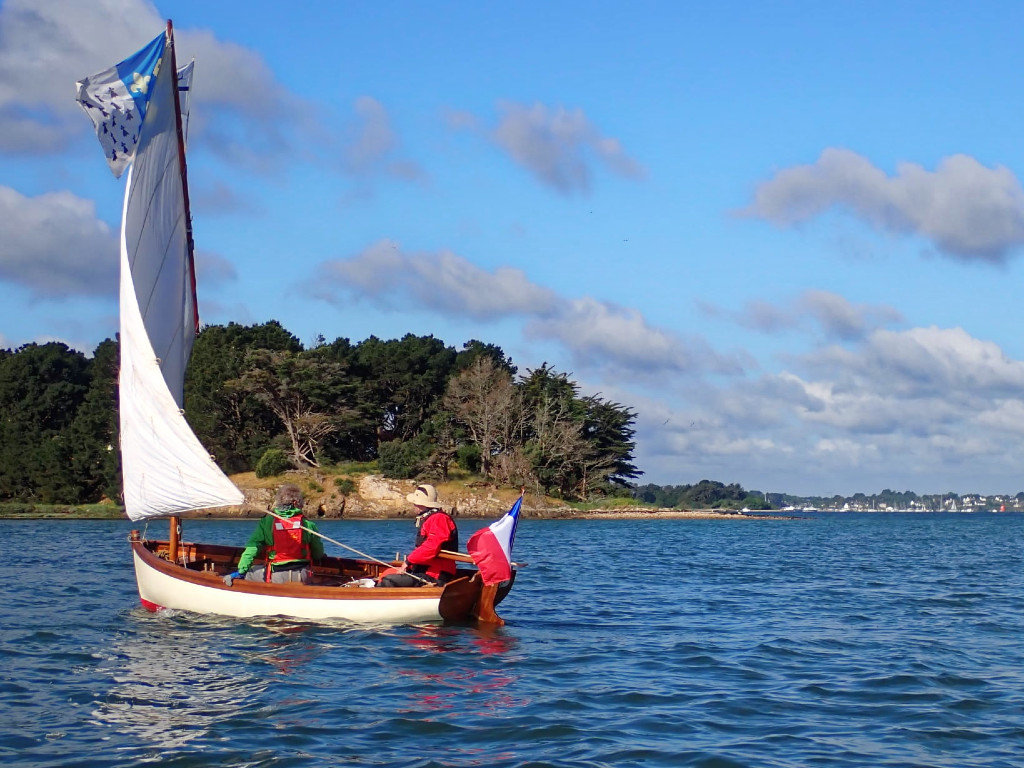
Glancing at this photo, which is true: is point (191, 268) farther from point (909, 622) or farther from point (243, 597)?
point (909, 622)

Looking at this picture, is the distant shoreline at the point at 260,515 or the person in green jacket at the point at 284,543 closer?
the person in green jacket at the point at 284,543

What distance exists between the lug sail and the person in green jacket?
708 millimetres

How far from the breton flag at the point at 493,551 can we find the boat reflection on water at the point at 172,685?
11.6ft

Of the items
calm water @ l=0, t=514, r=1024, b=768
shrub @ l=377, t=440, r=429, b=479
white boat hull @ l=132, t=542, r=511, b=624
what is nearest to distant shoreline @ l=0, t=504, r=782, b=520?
shrub @ l=377, t=440, r=429, b=479

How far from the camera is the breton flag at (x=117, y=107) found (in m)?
16.2

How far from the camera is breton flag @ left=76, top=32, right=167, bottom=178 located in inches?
637

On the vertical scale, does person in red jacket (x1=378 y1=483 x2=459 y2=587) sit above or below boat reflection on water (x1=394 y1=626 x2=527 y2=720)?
above

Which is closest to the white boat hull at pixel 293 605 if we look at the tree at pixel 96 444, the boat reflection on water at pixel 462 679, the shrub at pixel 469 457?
the boat reflection on water at pixel 462 679

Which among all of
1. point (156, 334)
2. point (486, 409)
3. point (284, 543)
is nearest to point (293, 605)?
point (284, 543)

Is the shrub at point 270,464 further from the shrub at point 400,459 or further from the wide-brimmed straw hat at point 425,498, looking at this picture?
the wide-brimmed straw hat at point 425,498

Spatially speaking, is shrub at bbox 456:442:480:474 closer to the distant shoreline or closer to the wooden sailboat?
the distant shoreline

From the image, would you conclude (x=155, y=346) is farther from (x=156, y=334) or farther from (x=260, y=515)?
(x=260, y=515)

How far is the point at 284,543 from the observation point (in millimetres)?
16297

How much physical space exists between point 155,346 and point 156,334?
8.8 inches
